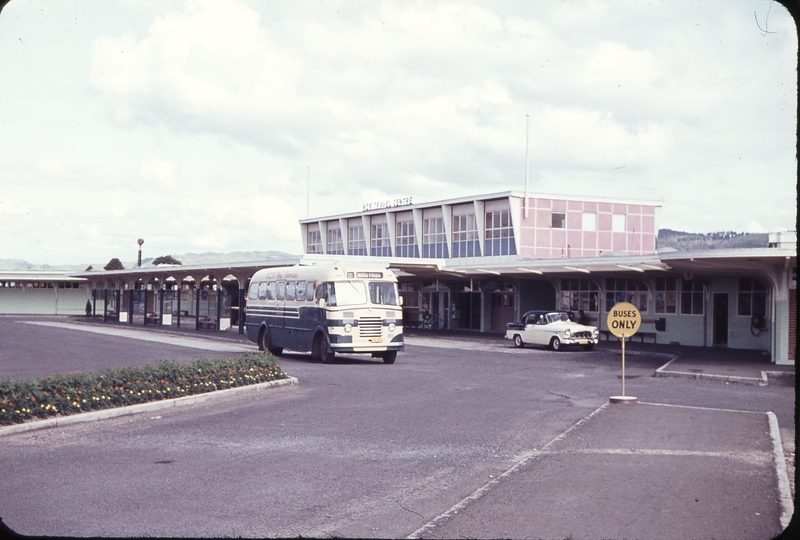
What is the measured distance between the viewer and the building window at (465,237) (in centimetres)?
5403

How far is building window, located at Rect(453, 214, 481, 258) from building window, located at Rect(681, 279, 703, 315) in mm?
18829

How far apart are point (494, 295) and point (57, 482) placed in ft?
138

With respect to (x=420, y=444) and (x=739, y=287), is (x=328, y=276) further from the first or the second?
(x=739, y=287)

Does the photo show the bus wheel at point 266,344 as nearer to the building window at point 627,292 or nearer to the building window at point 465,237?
the building window at point 627,292

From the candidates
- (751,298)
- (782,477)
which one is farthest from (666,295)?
(782,477)

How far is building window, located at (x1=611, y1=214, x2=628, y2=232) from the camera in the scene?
54.6 metres

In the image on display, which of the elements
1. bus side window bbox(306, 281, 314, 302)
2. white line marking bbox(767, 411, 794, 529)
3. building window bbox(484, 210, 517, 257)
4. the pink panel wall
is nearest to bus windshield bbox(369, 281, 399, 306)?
bus side window bbox(306, 281, 314, 302)

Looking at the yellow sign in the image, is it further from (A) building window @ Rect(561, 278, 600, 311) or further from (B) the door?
(A) building window @ Rect(561, 278, 600, 311)

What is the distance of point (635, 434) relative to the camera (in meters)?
11.8

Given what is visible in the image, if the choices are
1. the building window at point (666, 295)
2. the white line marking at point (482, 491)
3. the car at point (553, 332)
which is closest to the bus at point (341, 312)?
the car at point (553, 332)

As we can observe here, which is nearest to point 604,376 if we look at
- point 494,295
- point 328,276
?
point 328,276

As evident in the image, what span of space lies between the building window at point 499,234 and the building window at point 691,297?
15.7 meters

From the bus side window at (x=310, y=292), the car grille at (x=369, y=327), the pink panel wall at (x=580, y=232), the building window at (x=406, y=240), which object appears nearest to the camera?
the car grille at (x=369, y=327)

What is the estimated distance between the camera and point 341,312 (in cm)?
2388
